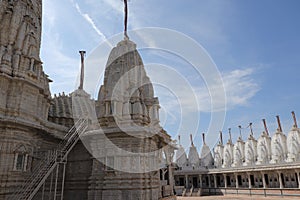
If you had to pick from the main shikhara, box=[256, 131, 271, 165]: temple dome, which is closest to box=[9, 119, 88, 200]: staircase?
the main shikhara

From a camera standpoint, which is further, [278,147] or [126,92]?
[278,147]

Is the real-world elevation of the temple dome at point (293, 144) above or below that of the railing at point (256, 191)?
above

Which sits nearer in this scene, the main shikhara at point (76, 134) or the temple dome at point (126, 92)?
the main shikhara at point (76, 134)

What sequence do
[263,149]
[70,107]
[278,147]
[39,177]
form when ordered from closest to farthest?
[39,177] < [70,107] < [278,147] < [263,149]

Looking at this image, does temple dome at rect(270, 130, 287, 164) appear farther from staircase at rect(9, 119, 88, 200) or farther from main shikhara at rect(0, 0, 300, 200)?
staircase at rect(9, 119, 88, 200)

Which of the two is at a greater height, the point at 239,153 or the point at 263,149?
the point at 263,149

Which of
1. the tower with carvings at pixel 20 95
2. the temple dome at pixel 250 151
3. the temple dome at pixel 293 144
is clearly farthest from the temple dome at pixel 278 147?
the tower with carvings at pixel 20 95

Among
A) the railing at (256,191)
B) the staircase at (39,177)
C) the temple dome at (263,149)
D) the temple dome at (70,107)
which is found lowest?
the railing at (256,191)

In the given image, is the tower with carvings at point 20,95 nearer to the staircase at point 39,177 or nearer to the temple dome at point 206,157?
the staircase at point 39,177

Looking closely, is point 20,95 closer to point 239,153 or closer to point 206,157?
point 239,153

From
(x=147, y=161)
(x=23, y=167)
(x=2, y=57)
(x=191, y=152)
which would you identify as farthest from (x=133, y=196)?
(x=191, y=152)

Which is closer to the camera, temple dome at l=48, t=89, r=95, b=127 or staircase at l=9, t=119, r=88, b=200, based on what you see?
staircase at l=9, t=119, r=88, b=200

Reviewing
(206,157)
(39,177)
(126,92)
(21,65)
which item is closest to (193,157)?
(206,157)

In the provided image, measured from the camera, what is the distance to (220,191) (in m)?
46.6
